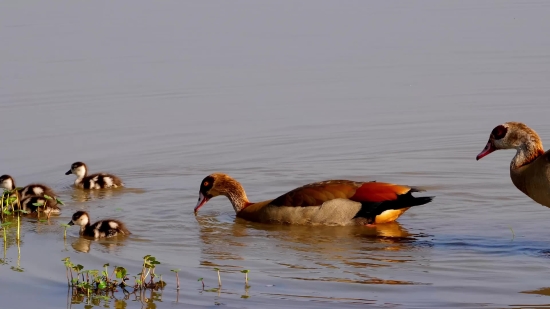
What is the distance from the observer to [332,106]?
574 inches

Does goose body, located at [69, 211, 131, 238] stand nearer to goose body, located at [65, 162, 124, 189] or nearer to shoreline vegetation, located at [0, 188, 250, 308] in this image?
shoreline vegetation, located at [0, 188, 250, 308]

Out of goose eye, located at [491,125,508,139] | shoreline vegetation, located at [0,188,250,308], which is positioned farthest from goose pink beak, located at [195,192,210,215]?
goose eye, located at [491,125,508,139]

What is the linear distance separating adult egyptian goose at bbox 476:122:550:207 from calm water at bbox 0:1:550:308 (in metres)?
0.43

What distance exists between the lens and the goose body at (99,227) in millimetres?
9773

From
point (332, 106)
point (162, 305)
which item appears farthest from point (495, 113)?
point (162, 305)

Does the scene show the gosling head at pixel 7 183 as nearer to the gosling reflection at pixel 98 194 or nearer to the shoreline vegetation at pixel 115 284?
the gosling reflection at pixel 98 194

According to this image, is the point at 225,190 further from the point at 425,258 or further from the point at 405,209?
the point at 425,258

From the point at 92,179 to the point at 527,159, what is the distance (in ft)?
15.9

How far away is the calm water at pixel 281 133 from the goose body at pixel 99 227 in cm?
14

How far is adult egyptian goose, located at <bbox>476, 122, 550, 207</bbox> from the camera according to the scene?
31.0ft

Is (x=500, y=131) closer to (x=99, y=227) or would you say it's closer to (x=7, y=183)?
(x=99, y=227)

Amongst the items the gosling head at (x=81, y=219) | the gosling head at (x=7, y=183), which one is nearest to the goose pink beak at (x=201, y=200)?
the gosling head at (x=81, y=219)

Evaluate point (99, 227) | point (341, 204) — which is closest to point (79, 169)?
point (99, 227)

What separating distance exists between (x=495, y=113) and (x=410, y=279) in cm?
661
